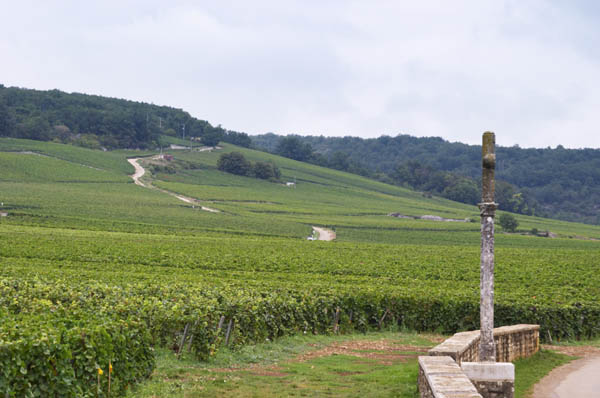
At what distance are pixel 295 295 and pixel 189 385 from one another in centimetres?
1000

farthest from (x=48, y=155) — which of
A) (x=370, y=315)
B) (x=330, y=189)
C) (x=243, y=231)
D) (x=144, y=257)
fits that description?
(x=370, y=315)

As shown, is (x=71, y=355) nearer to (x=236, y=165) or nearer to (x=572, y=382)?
(x=572, y=382)

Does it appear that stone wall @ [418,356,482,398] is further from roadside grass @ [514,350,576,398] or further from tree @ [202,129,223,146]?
tree @ [202,129,223,146]

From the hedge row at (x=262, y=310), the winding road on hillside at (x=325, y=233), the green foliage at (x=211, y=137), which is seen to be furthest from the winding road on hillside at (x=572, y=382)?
the green foliage at (x=211, y=137)

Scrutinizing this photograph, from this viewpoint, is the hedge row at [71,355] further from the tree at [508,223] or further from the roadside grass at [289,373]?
the tree at [508,223]

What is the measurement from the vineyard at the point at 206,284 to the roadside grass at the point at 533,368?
4.39m

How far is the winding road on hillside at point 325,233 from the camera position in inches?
3292

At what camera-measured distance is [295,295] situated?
2381cm

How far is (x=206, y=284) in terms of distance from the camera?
25.7 meters

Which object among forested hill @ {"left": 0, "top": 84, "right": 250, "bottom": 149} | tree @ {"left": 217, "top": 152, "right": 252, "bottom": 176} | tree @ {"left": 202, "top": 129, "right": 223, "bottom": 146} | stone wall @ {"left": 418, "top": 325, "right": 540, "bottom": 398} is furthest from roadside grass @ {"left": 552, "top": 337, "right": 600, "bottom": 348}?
tree @ {"left": 202, "top": 129, "right": 223, "bottom": 146}

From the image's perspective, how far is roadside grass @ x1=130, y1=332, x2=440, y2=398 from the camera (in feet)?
45.8

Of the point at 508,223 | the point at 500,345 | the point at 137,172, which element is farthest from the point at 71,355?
the point at 137,172

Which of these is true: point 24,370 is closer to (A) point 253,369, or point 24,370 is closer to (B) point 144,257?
(A) point 253,369

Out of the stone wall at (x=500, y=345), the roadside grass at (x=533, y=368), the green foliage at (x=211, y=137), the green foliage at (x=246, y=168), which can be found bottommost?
the roadside grass at (x=533, y=368)
